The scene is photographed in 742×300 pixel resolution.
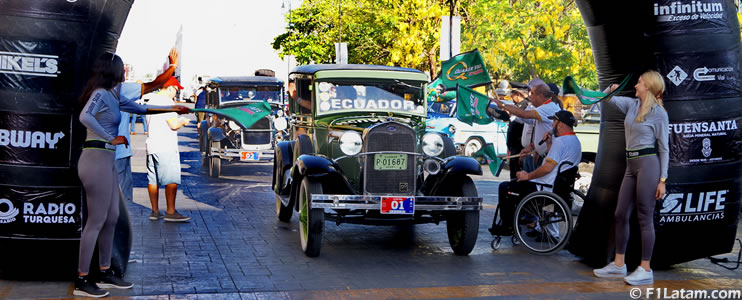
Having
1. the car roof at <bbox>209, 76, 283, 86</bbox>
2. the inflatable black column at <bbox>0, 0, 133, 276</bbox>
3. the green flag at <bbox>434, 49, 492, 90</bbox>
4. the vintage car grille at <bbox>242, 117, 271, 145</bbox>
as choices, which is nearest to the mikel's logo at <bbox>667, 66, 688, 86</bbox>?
the green flag at <bbox>434, 49, 492, 90</bbox>

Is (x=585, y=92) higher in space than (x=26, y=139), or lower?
higher

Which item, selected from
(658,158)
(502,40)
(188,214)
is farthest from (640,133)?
(502,40)

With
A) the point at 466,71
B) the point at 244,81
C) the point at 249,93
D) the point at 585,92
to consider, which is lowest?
the point at 585,92

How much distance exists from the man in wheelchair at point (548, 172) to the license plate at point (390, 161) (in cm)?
137

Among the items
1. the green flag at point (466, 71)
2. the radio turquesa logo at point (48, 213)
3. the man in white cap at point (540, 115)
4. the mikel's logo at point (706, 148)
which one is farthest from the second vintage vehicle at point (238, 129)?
the mikel's logo at point (706, 148)

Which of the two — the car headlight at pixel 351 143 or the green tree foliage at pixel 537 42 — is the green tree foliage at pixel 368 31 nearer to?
the green tree foliage at pixel 537 42

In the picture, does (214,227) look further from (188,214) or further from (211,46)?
(211,46)

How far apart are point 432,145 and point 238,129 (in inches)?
359

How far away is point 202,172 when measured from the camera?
677 inches

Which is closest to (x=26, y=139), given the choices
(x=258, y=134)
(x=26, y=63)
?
(x=26, y=63)

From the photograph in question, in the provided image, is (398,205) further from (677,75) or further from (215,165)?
(215,165)

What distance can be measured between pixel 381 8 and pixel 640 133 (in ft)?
84.8

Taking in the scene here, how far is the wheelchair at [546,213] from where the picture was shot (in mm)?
8211

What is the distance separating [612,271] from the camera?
7.19 meters
